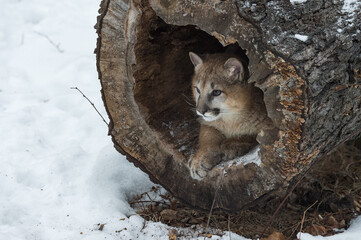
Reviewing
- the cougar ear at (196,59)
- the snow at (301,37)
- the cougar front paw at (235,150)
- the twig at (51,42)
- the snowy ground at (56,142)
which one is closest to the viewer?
the snow at (301,37)

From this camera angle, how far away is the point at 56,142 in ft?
14.0

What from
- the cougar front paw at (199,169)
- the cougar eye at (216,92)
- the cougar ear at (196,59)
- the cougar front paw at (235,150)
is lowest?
the cougar front paw at (235,150)

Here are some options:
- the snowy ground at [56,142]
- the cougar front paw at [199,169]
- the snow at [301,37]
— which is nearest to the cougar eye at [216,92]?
the cougar front paw at [199,169]

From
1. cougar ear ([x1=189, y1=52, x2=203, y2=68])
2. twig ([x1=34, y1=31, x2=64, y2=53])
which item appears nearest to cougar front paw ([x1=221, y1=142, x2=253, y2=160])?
cougar ear ([x1=189, y1=52, x2=203, y2=68])

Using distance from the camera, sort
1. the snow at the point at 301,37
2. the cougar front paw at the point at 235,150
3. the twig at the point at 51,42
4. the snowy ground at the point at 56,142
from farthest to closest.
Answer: the twig at the point at 51,42 → the cougar front paw at the point at 235,150 → the snowy ground at the point at 56,142 → the snow at the point at 301,37

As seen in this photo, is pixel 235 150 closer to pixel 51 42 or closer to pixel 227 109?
pixel 227 109

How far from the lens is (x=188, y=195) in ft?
10.8

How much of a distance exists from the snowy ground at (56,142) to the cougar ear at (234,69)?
4.28 feet

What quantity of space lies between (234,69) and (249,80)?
96 centimetres

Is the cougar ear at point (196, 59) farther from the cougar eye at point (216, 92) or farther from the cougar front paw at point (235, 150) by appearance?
the cougar front paw at point (235, 150)

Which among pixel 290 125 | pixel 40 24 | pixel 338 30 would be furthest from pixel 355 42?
pixel 40 24

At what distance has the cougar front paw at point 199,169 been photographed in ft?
10.8

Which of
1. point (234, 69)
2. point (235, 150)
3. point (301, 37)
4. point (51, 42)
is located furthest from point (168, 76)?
point (51, 42)

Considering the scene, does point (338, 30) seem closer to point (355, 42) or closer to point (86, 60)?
point (355, 42)
